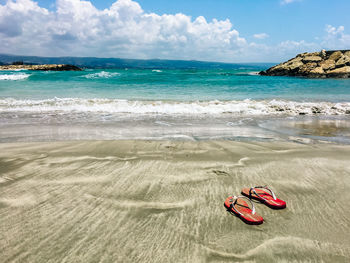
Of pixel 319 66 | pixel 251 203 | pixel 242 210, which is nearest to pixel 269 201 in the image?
pixel 251 203

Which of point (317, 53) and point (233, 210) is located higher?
point (317, 53)

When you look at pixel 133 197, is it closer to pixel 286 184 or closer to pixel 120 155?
pixel 120 155

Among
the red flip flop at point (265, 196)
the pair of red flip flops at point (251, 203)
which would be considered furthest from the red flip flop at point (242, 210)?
the red flip flop at point (265, 196)

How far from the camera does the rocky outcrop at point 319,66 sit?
39756 mm

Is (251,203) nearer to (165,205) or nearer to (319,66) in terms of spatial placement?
(165,205)

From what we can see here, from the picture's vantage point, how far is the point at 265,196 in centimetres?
308

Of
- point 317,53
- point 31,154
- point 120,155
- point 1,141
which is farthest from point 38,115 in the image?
point 317,53

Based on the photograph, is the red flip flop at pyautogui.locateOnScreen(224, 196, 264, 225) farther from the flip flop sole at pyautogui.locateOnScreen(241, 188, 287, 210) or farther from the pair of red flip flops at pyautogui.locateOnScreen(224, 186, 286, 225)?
the flip flop sole at pyautogui.locateOnScreen(241, 188, 287, 210)

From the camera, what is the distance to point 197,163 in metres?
4.21

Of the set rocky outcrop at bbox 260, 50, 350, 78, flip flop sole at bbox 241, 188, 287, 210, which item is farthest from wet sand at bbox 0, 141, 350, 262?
rocky outcrop at bbox 260, 50, 350, 78

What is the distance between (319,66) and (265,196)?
50.8 metres

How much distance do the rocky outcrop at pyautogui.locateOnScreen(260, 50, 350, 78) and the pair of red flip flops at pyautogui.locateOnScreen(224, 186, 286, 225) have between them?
46.8m

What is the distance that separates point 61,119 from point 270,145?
7491mm

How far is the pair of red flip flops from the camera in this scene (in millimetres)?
2666
